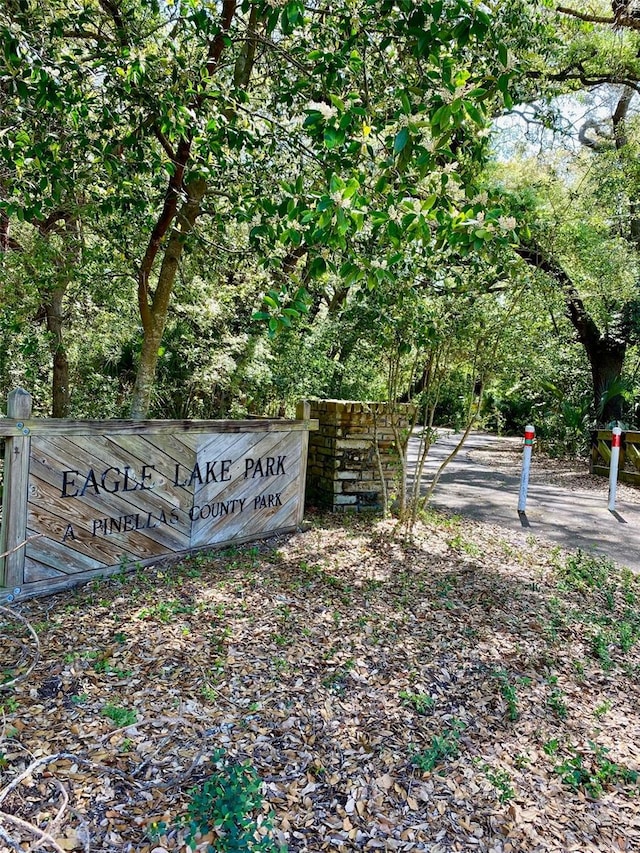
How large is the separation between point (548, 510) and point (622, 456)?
350 centimetres

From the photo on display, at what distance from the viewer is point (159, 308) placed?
16.4ft

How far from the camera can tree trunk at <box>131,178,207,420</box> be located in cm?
496

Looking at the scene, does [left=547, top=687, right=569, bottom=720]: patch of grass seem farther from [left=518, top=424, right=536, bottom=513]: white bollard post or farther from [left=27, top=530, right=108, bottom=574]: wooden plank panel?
[left=518, top=424, right=536, bottom=513]: white bollard post

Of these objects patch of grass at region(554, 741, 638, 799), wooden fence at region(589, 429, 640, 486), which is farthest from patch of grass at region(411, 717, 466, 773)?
wooden fence at region(589, 429, 640, 486)

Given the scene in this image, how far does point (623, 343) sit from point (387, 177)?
10303 mm

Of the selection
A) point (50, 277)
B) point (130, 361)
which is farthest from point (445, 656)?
point (130, 361)

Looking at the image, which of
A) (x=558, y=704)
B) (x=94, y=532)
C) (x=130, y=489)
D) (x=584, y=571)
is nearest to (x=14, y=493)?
(x=94, y=532)

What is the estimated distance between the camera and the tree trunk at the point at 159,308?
195 inches

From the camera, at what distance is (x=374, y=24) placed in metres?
3.17

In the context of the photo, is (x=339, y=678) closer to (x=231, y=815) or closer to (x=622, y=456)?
(x=231, y=815)

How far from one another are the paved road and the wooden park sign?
2740 millimetres

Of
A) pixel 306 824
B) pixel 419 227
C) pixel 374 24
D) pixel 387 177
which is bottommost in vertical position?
pixel 306 824

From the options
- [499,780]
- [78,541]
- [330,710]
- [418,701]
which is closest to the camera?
[499,780]

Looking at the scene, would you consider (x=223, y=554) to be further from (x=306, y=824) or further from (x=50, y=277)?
(x=50, y=277)
